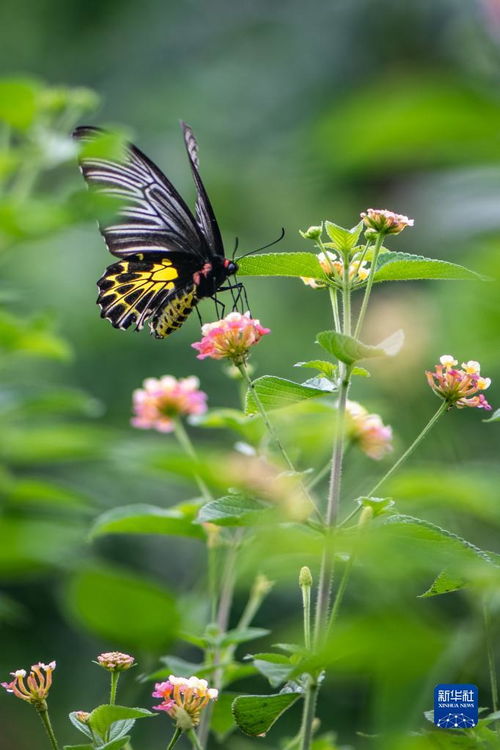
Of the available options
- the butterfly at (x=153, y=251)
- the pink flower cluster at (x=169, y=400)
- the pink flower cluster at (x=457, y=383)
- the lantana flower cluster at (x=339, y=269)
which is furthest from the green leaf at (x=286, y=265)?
the butterfly at (x=153, y=251)

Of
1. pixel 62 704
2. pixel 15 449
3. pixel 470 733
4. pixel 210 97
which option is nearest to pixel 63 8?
pixel 210 97

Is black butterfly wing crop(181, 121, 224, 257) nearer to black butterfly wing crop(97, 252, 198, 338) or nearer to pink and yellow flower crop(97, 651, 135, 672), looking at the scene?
black butterfly wing crop(97, 252, 198, 338)

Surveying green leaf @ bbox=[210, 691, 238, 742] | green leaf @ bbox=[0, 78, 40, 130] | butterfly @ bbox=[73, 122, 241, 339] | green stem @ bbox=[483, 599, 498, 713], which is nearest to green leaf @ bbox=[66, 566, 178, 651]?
green leaf @ bbox=[210, 691, 238, 742]

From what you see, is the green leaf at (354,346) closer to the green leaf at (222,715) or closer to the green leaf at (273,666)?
the green leaf at (273,666)

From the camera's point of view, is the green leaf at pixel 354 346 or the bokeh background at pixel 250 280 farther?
the green leaf at pixel 354 346

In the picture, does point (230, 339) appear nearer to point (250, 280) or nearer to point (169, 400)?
point (169, 400)

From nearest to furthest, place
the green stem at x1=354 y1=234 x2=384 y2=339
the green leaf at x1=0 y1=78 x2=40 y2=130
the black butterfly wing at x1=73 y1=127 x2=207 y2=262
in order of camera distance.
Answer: the green stem at x1=354 y1=234 x2=384 y2=339 < the green leaf at x1=0 y1=78 x2=40 y2=130 < the black butterfly wing at x1=73 y1=127 x2=207 y2=262

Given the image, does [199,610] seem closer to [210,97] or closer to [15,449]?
[15,449]
